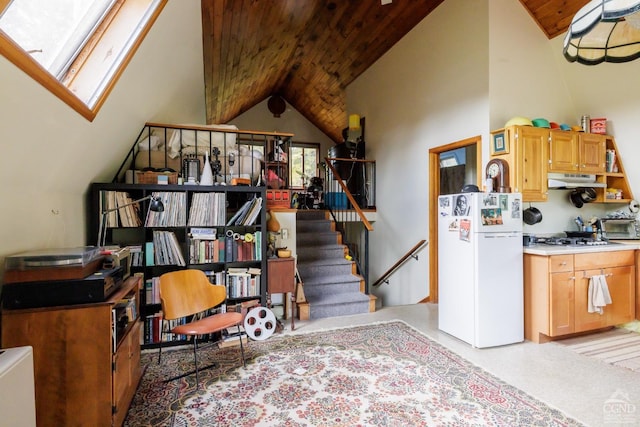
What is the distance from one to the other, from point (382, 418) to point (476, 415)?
59 cm

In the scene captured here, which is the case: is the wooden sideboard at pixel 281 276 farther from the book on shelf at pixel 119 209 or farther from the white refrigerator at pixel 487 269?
the white refrigerator at pixel 487 269

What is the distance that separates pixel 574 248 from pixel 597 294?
509mm

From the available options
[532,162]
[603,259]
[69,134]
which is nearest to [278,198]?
[69,134]

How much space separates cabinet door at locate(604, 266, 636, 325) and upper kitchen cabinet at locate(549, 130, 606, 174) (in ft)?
3.68

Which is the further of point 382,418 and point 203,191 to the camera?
point 203,191

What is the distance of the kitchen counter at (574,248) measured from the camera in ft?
10.1

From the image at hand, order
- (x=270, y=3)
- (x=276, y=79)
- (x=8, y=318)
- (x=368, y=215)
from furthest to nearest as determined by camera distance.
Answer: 1. (x=276, y=79)
2. (x=368, y=215)
3. (x=270, y=3)
4. (x=8, y=318)

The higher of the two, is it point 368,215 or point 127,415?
point 368,215

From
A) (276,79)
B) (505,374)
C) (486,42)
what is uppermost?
(276,79)

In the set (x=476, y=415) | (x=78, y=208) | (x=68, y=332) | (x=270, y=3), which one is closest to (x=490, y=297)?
(x=476, y=415)

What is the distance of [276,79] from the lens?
7.51m

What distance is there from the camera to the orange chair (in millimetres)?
2523

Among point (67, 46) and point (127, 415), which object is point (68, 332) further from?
point (67, 46)

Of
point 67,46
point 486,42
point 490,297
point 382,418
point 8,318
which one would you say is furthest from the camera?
point 486,42
